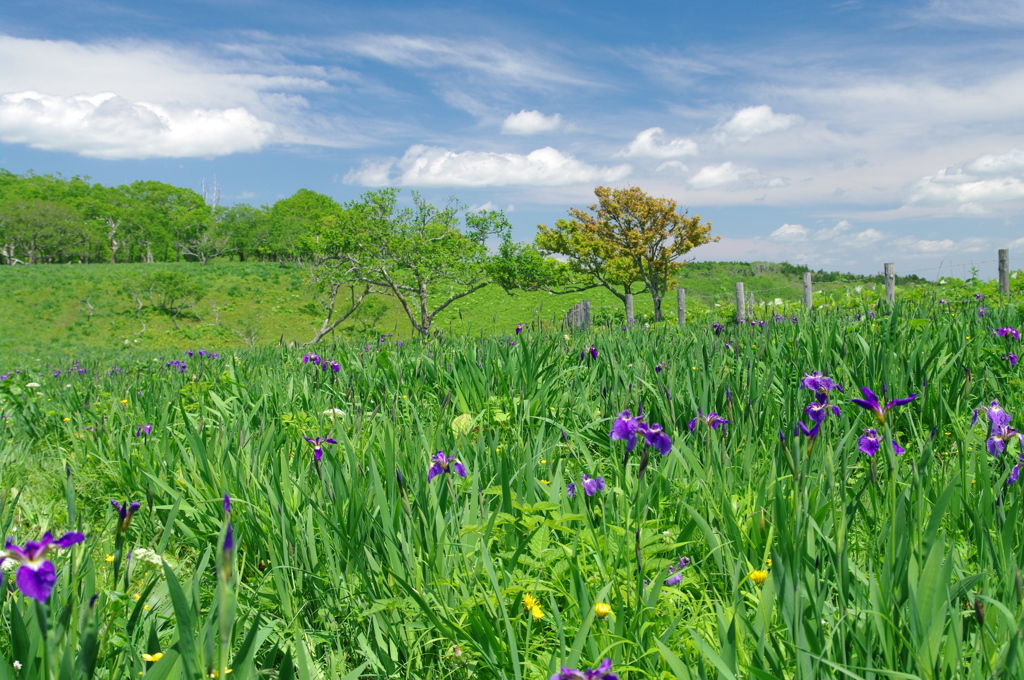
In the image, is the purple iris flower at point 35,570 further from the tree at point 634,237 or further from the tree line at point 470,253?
the tree at point 634,237

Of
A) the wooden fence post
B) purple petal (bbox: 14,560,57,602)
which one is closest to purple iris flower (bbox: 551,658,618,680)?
purple petal (bbox: 14,560,57,602)

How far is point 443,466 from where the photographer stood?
1.64m

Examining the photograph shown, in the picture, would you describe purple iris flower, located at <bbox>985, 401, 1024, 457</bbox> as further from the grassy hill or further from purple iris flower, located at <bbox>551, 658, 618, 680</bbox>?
the grassy hill

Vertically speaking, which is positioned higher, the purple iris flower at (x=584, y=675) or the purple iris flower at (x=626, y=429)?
the purple iris flower at (x=626, y=429)

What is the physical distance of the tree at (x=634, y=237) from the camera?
22.3 meters

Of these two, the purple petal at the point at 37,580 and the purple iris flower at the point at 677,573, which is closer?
the purple petal at the point at 37,580

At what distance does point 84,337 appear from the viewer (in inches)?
1019

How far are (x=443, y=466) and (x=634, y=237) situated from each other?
2167 centimetres

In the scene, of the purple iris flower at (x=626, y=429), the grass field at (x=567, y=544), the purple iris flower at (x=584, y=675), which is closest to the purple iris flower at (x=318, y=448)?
the grass field at (x=567, y=544)

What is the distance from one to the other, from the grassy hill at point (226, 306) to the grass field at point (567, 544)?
1955 centimetres

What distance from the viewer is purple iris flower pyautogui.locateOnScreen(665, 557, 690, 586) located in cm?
153

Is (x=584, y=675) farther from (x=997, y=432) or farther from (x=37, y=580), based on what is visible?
(x=997, y=432)

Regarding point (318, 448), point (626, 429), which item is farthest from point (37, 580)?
point (318, 448)

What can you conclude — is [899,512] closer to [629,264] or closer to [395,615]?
[395,615]
